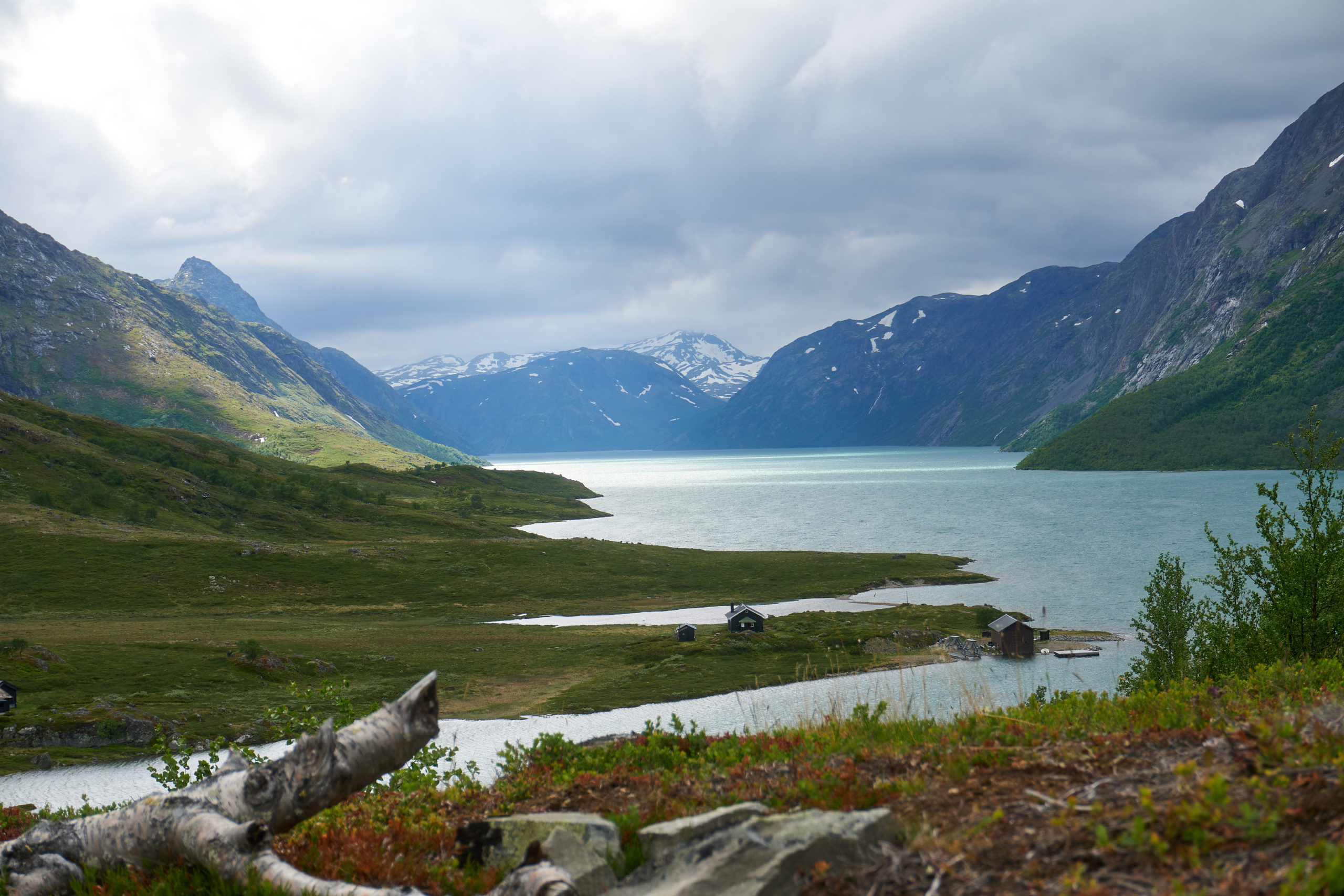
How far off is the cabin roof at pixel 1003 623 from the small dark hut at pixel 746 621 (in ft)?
80.6

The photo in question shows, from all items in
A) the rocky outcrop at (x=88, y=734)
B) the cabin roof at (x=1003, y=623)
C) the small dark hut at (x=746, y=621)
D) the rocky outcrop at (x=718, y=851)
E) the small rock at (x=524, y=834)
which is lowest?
the rocky outcrop at (x=88, y=734)

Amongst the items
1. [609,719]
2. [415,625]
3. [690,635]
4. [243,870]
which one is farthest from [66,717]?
[243,870]

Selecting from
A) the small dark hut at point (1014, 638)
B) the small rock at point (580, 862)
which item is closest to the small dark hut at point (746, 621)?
the small dark hut at point (1014, 638)

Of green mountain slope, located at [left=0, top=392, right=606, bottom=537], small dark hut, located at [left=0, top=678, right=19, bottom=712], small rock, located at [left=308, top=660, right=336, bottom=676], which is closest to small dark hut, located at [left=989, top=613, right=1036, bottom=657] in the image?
small rock, located at [left=308, top=660, right=336, bottom=676]

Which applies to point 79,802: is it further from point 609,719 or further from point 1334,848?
point 1334,848

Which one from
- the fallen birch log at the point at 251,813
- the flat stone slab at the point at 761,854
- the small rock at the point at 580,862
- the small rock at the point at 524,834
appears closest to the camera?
the flat stone slab at the point at 761,854

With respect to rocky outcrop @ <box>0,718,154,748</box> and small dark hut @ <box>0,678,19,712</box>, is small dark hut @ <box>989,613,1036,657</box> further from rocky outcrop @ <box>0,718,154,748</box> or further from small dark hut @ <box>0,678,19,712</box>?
small dark hut @ <box>0,678,19,712</box>

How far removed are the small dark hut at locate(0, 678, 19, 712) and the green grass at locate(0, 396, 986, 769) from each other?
0.71 meters

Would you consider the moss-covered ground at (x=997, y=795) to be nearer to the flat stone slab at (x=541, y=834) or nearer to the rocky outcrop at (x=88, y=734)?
the flat stone slab at (x=541, y=834)

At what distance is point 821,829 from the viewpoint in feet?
24.7

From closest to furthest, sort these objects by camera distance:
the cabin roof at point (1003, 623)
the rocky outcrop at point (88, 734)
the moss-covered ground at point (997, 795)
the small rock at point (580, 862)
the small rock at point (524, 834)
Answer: the moss-covered ground at point (997, 795) → the small rock at point (580, 862) → the small rock at point (524, 834) → the rocky outcrop at point (88, 734) → the cabin roof at point (1003, 623)

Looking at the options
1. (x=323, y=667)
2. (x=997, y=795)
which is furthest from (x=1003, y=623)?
(x=997, y=795)

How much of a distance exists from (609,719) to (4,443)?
14129 cm

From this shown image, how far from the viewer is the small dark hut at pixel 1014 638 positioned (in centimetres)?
7819
